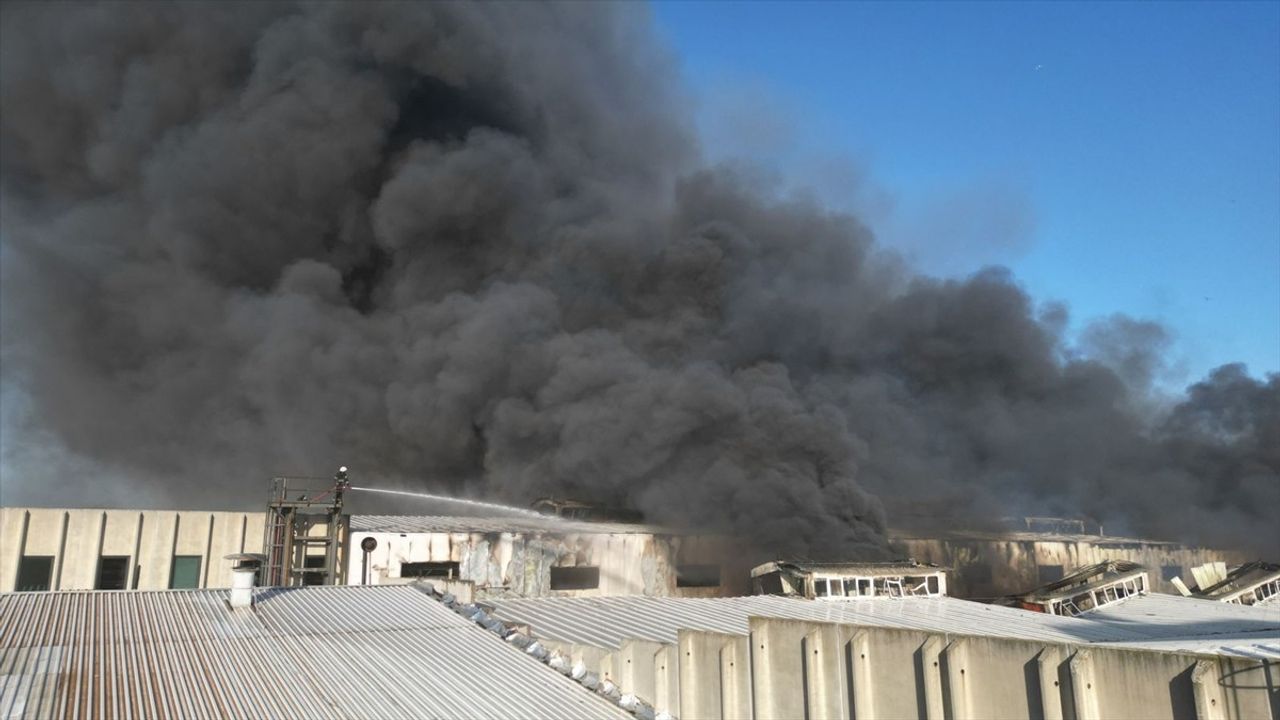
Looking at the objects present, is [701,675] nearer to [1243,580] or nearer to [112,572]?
[112,572]

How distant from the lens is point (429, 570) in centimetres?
2064

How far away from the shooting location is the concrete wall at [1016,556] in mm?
28750

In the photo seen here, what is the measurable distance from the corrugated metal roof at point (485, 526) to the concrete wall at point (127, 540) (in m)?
2.72

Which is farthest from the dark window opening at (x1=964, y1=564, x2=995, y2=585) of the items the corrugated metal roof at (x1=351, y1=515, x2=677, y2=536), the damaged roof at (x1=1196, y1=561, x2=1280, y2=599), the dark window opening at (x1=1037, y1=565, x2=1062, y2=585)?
the corrugated metal roof at (x1=351, y1=515, x2=677, y2=536)

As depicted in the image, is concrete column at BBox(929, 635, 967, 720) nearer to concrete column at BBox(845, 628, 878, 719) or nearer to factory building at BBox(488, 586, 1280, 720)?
factory building at BBox(488, 586, 1280, 720)

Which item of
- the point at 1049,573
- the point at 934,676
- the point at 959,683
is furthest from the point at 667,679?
the point at 1049,573

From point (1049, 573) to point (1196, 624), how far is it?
60.0ft

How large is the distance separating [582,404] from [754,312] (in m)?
9.54

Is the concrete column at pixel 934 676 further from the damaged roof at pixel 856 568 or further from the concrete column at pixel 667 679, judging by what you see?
the damaged roof at pixel 856 568

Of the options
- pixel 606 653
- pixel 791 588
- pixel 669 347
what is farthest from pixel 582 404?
pixel 606 653

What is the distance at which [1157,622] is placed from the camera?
1528cm

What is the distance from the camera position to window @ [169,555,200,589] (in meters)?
19.6

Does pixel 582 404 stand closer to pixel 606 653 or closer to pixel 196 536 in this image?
pixel 196 536

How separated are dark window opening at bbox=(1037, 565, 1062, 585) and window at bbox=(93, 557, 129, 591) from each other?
2944 centimetres
